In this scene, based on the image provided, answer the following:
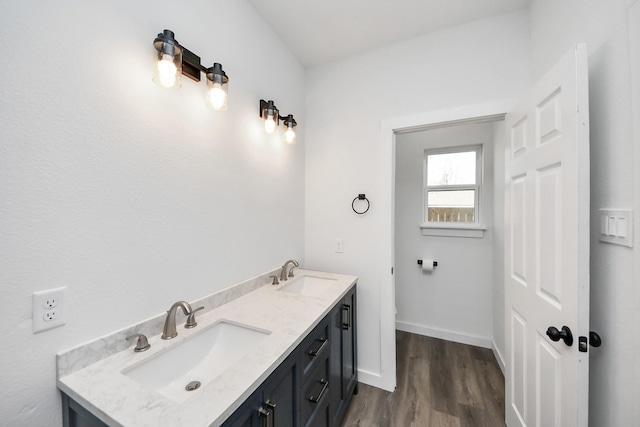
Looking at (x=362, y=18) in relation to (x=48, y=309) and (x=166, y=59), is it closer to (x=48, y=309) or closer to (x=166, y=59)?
(x=166, y=59)

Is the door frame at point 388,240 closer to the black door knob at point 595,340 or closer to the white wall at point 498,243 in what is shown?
the white wall at point 498,243

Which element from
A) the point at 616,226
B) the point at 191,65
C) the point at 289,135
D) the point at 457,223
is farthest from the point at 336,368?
the point at 457,223

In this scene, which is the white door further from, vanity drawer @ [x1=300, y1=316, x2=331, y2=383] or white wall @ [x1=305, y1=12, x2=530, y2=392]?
vanity drawer @ [x1=300, y1=316, x2=331, y2=383]

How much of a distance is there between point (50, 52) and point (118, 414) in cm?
107

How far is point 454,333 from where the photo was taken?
2566mm

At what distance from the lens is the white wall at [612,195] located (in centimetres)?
79

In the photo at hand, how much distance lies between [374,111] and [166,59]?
146 cm

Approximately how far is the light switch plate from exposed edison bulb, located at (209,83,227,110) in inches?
65.4

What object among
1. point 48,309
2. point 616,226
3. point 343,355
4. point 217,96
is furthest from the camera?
point 343,355

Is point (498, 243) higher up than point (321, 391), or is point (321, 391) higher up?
point (498, 243)

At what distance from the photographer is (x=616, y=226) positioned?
848 millimetres

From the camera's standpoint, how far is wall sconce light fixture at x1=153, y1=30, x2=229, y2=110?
3.11 feet

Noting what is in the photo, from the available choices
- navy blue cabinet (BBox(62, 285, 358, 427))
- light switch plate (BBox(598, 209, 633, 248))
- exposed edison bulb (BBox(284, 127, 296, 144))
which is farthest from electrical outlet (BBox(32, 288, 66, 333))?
light switch plate (BBox(598, 209, 633, 248))

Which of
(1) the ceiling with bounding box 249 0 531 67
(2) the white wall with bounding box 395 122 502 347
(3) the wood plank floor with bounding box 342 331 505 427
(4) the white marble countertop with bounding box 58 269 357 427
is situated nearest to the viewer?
(4) the white marble countertop with bounding box 58 269 357 427
